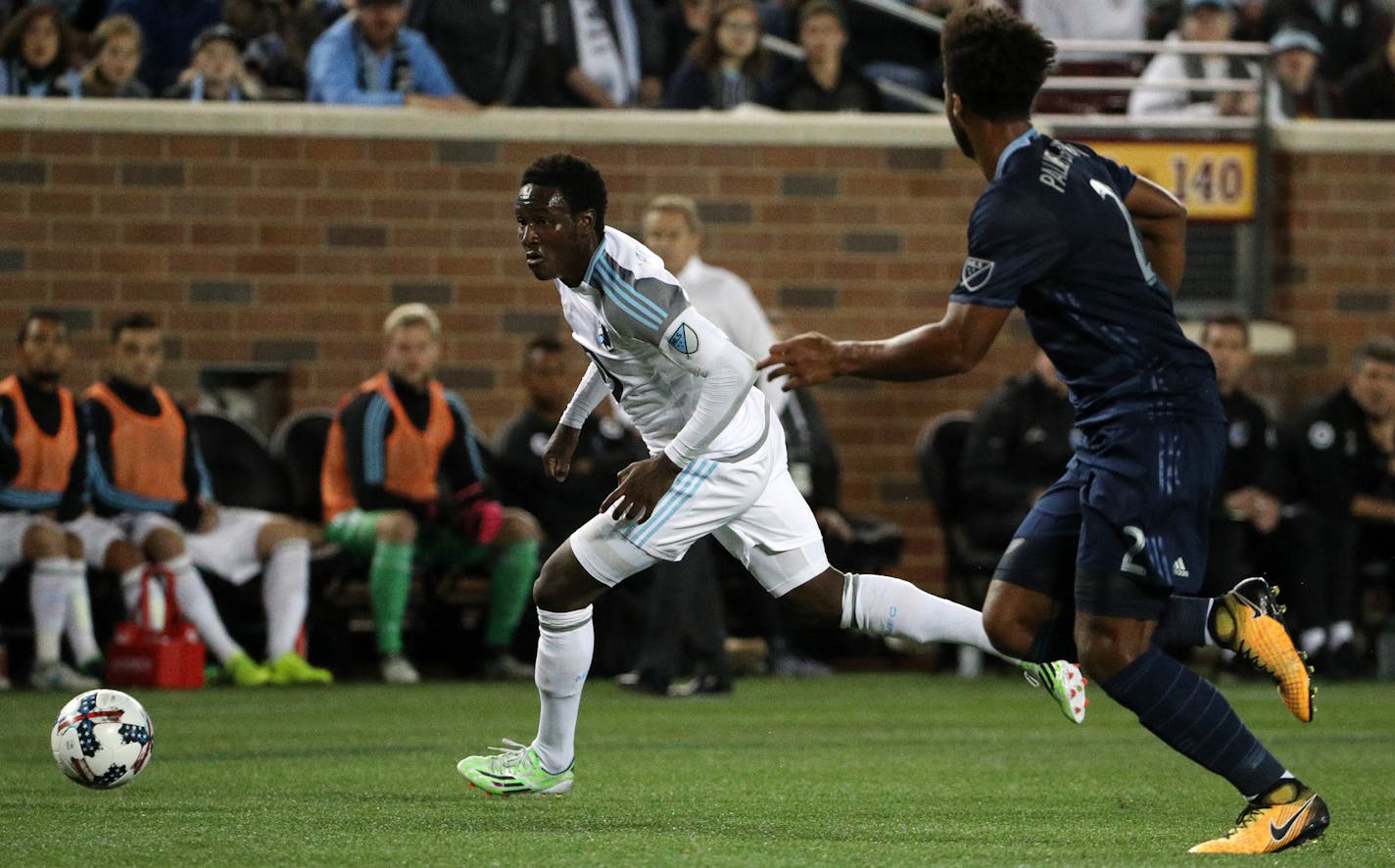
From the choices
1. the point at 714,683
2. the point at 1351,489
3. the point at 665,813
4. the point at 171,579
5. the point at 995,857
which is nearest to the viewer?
the point at 995,857

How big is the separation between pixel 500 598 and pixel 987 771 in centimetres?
505

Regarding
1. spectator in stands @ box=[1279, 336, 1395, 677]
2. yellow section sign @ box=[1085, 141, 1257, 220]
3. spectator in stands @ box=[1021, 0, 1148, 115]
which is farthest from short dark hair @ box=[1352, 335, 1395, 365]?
spectator in stands @ box=[1021, 0, 1148, 115]

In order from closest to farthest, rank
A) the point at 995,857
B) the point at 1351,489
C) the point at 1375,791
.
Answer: the point at 995,857 < the point at 1375,791 < the point at 1351,489

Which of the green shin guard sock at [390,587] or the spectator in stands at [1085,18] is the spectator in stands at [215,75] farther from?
the spectator in stands at [1085,18]

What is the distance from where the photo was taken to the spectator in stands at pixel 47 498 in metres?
11.4

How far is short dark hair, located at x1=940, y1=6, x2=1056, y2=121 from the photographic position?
212 inches

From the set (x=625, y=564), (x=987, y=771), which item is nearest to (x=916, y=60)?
(x=987, y=771)

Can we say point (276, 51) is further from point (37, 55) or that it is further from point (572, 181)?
point (572, 181)

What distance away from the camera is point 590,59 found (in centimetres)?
1435

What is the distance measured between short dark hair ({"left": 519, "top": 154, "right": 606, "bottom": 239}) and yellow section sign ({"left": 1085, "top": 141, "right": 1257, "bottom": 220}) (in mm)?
8235

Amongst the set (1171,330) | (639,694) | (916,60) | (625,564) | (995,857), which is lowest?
(639,694)

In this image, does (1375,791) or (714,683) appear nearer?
(1375,791)

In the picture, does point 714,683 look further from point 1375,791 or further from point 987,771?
point 1375,791

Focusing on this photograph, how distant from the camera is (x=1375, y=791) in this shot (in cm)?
710
